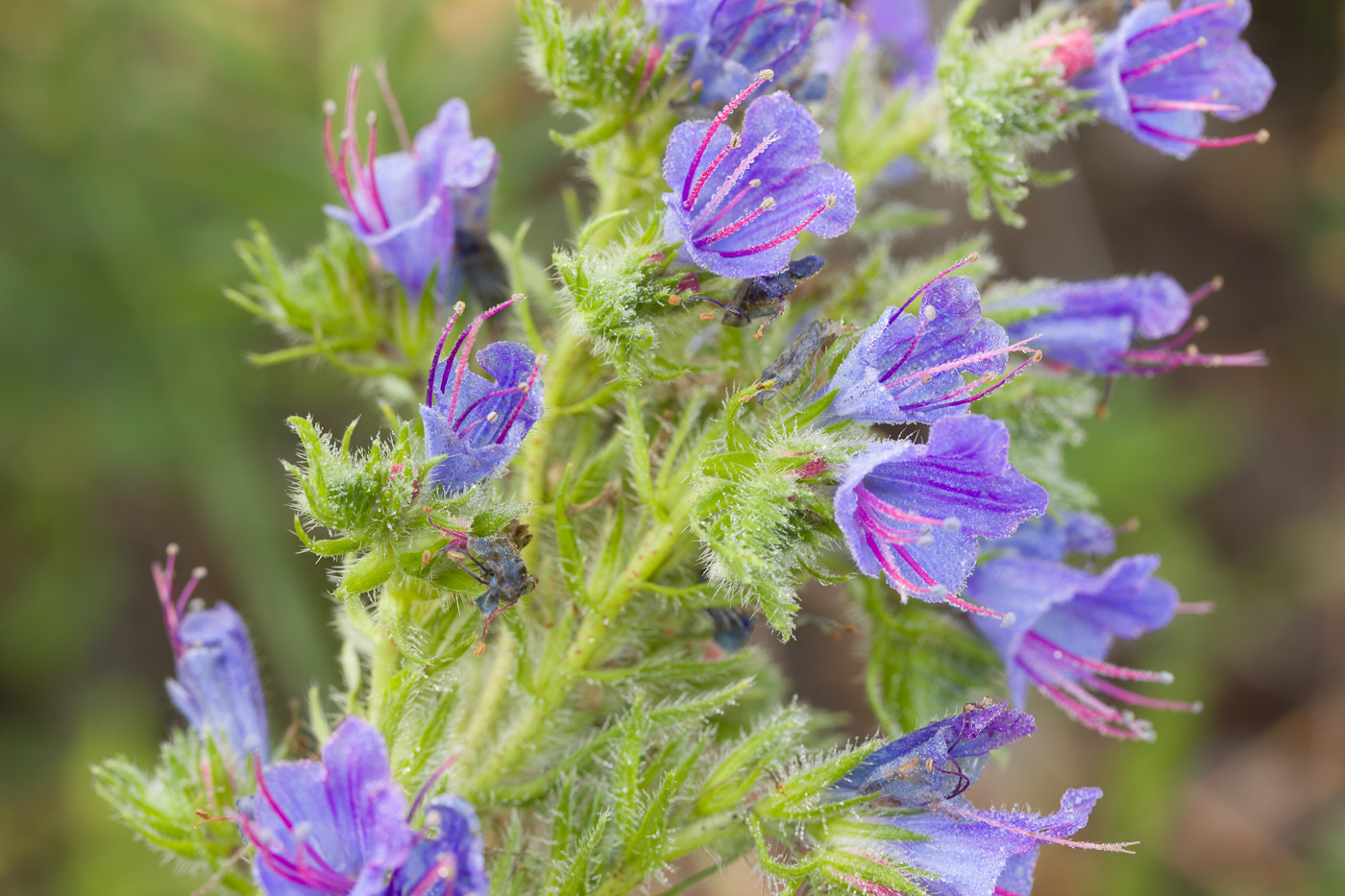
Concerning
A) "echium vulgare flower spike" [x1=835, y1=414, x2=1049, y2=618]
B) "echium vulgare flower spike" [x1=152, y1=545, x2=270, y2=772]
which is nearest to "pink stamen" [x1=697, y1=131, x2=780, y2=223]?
"echium vulgare flower spike" [x1=835, y1=414, x2=1049, y2=618]

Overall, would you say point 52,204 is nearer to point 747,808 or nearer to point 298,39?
point 298,39

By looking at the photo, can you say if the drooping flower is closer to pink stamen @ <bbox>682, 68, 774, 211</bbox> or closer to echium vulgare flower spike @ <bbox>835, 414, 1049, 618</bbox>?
pink stamen @ <bbox>682, 68, 774, 211</bbox>

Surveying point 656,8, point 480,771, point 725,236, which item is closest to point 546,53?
point 656,8

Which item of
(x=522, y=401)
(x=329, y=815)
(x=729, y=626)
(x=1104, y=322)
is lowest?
(x=729, y=626)

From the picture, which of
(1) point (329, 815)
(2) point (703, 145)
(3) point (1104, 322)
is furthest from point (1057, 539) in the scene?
(1) point (329, 815)

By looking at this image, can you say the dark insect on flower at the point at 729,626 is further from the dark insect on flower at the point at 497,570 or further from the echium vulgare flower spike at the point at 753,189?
the echium vulgare flower spike at the point at 753,189

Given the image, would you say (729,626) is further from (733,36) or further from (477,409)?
(733,36)
